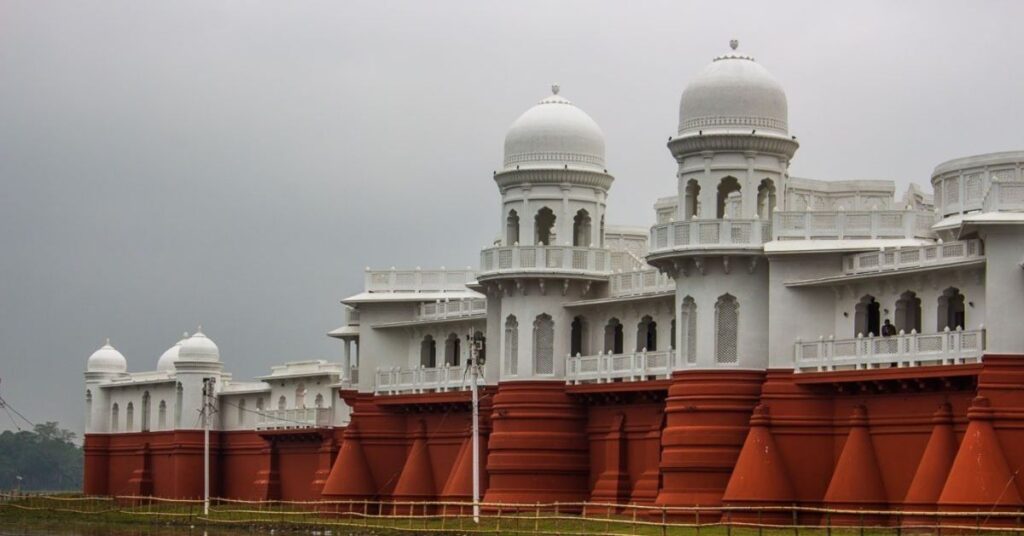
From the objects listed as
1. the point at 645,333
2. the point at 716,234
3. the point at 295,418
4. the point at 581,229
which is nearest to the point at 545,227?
the point at 581,229

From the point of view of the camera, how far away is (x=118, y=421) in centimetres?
10688

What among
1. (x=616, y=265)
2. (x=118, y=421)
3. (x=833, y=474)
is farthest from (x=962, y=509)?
(x=118, y=421)

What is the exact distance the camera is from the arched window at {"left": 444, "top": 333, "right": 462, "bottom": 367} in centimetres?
7500

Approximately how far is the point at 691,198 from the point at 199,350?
44.6 m

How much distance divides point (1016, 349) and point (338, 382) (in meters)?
44.9

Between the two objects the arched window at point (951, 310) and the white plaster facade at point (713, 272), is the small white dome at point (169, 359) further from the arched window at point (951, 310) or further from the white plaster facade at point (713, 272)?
the arched window at point (951, 310)

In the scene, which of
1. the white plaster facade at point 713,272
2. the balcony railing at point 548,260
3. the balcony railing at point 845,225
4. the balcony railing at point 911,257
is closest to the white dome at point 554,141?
the white plaster facade at point 713,272

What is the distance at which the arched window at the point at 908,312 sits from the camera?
174ft

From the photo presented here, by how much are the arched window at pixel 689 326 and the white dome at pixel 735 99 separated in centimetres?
508

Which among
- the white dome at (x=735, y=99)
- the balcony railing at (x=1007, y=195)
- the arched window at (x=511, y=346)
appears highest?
the white dome at (x=735, y=99)

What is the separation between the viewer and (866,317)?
5466 centimetres

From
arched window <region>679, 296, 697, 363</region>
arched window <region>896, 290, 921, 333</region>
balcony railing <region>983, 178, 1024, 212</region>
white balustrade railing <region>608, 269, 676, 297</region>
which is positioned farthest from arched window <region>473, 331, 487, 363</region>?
balcony railing <region>983, 178, 1024, 212</region>

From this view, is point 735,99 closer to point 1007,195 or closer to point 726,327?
point 726,327

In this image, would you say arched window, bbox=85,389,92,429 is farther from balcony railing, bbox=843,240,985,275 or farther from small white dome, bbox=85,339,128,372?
balcony railing, bbox=843,240,985,275
